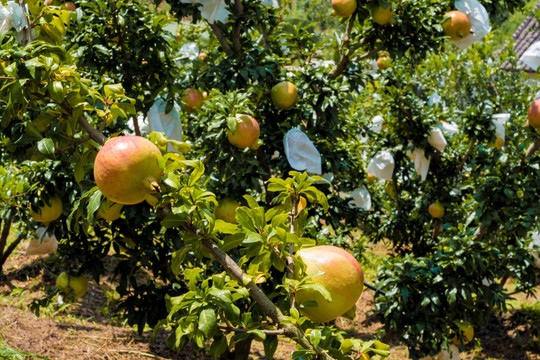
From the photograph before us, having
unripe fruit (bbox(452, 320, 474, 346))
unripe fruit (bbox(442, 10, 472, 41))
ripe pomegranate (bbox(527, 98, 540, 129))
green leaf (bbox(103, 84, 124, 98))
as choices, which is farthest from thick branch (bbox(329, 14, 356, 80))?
green leaf (bbox(103, 84, 124, 98))

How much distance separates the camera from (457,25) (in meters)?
3.23

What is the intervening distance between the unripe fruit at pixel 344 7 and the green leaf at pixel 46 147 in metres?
2.20

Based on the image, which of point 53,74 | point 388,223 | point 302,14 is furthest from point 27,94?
point 302,14

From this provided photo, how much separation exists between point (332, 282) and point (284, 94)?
2.03m

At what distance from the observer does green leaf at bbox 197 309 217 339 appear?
2.91 feet

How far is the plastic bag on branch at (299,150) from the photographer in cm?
274

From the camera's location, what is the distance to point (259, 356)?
12.5 ft

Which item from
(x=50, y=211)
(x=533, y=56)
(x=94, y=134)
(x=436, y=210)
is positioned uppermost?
(x=94, y=134)

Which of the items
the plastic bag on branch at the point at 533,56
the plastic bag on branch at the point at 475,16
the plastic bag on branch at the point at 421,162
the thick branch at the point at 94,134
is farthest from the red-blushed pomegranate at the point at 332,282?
the plastic bag on branch at the point at 421,162

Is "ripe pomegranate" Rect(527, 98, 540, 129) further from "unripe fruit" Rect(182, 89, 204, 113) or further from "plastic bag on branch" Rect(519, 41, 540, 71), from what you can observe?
"unripe fruit" Rect(182, 89, 204, 113)

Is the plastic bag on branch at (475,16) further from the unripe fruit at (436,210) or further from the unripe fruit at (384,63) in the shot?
the unripe fruit at (436,210)

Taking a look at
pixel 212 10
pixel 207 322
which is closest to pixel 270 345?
pixel 207 322

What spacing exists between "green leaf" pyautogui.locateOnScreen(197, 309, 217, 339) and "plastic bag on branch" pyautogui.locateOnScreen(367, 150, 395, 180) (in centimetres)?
323

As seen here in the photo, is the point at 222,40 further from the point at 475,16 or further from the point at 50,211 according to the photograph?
the point at 475,16
